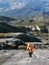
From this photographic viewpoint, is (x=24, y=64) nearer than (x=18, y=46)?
Yes

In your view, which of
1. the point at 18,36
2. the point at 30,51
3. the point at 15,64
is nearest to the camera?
the point at 15,64

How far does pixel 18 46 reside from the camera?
63.9 meters

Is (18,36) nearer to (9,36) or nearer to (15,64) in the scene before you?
(9,36)

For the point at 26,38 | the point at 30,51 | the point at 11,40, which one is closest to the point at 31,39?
the point at 26,38

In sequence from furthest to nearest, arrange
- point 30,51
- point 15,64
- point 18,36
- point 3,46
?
point 18,36 → point 3,46 → point 30,51 → point 15,64

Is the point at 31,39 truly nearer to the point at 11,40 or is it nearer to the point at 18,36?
the point at 18,36

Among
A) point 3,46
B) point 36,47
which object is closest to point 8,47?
point 3,46

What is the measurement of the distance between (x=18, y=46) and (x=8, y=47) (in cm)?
242

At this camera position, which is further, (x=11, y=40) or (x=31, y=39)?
(x=31, y=39)

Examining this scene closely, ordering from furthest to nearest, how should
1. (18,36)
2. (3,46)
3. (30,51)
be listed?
(18,36) < (3,46) < (30,51)

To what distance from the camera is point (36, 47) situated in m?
65.6

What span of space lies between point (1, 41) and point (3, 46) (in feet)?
6.18

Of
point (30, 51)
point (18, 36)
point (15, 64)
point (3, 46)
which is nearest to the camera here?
point (15, 64)

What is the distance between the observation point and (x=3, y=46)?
62375 mm
